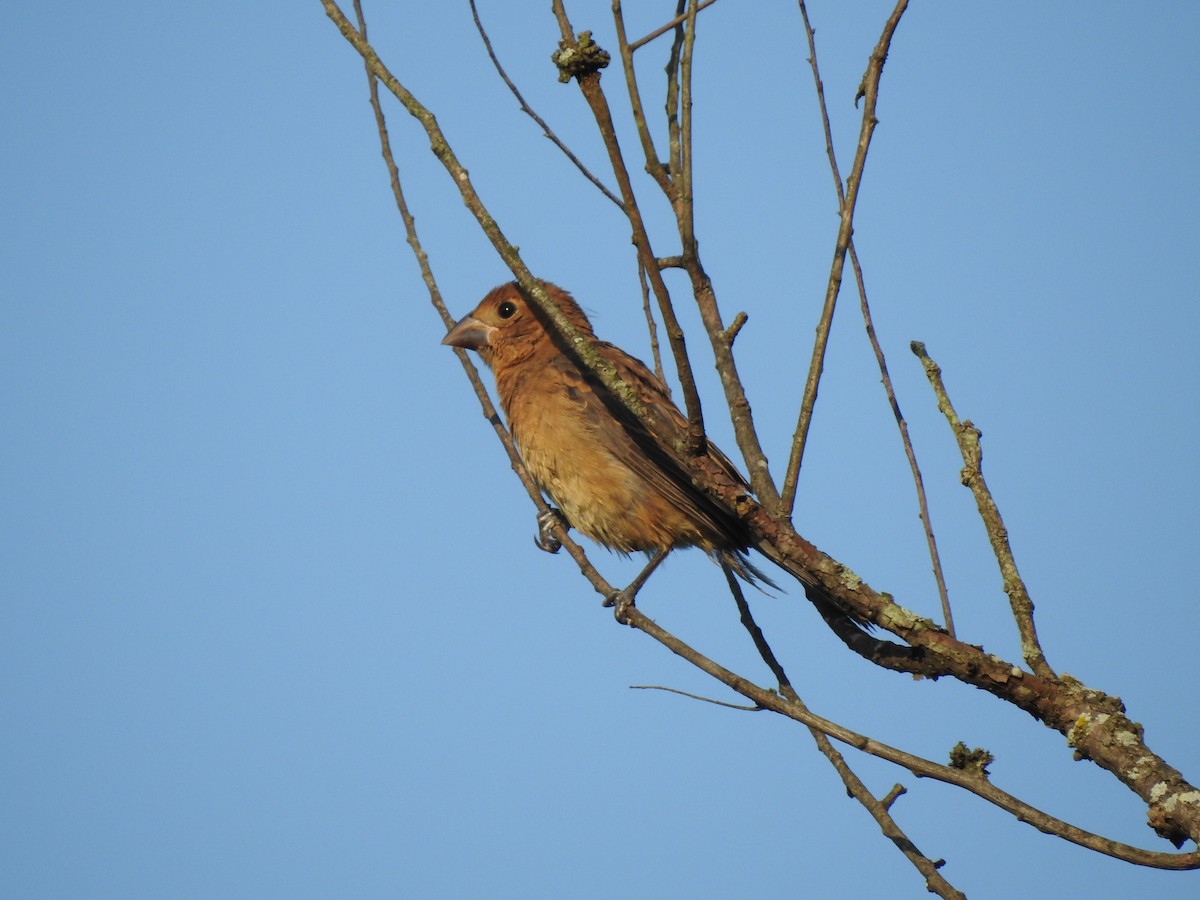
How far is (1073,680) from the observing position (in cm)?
285

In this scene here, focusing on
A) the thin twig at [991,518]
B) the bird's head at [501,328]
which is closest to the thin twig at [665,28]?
the thin twig at [991,518]

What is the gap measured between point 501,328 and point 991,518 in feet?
12.9

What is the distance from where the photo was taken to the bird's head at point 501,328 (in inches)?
254

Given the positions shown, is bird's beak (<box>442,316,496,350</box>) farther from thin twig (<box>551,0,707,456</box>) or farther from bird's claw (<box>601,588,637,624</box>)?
thin twig (<box>551,0,707,456</box>)

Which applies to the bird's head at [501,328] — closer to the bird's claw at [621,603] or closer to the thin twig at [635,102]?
the bird's claw at [621,603]

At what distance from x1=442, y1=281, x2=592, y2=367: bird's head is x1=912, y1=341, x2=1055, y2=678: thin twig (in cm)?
338

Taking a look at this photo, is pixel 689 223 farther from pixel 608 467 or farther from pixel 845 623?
pixel 608 467

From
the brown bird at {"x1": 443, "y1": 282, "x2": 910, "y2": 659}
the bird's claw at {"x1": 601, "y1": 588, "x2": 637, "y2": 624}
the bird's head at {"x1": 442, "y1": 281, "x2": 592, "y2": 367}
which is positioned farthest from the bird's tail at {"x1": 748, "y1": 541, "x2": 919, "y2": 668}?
the bird's head at {"x1": 442, "y1": 281, "x2": 592, "y2": 367}

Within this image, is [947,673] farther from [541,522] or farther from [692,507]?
[541,522]

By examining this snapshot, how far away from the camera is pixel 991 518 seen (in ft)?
10.2

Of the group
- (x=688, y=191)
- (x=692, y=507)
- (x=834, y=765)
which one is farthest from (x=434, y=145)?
(x=692, y=507)

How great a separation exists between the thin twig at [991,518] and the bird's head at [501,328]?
11.1ft

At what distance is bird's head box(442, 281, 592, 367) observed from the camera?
21.2 feet

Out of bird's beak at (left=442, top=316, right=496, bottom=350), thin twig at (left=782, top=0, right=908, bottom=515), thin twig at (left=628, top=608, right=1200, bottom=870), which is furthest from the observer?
bird's beak at (left=442, top=316, right=496, bottom=350)
